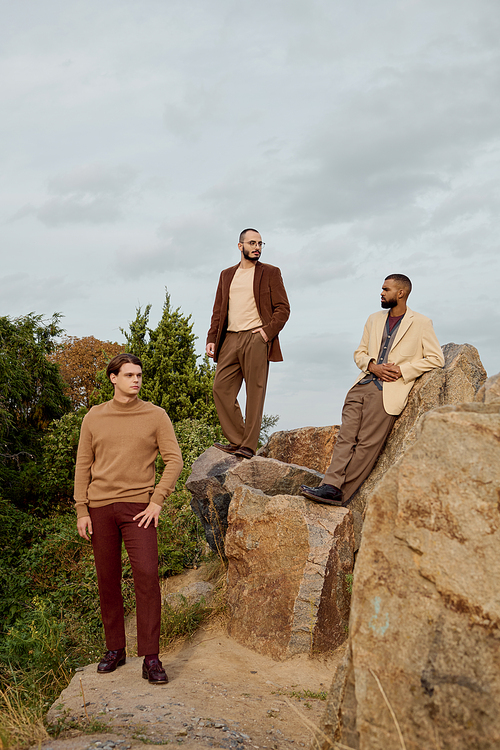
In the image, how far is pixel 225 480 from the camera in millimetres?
6734

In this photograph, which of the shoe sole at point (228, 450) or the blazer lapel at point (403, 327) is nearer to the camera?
the blazer lapel at point (403, 327)

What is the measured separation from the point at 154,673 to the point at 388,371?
3.49 m

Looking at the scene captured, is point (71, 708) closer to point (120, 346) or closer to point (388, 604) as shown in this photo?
point (388, 604)

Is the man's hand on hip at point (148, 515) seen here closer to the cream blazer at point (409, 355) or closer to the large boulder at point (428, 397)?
the large boulder at point (428, 397)

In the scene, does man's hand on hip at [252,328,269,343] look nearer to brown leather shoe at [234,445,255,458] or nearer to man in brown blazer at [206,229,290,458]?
man in brown blazer at [206,229,290,458]

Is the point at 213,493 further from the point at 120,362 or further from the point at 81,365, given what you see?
the point at 81,365

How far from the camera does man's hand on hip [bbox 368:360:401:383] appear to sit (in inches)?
241

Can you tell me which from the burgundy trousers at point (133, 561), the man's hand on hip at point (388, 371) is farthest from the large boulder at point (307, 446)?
the burgundy trousers at point (133, 561)

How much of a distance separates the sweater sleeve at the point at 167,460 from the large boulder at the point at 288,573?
166 centimetres

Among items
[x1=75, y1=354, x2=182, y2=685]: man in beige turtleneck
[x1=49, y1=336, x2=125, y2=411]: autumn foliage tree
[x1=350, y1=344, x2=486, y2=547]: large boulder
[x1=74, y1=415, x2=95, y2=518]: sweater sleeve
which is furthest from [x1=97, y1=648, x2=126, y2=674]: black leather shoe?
[x1=49, y1=336, x2=125, y2=411]: autumn foliage tree

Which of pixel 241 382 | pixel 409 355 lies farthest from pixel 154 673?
pixel 409 355

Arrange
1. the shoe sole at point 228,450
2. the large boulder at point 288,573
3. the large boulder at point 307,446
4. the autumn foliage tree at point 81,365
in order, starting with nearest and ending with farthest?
the large boulder at point 288,573 → the shoe sole at point 228,450 → the large boulder at point 307,446 → the autumn foliage tree at point 81,365

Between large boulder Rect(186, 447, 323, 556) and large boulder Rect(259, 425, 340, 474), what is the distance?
922 mm

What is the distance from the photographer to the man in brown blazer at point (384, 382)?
6.10 metres
